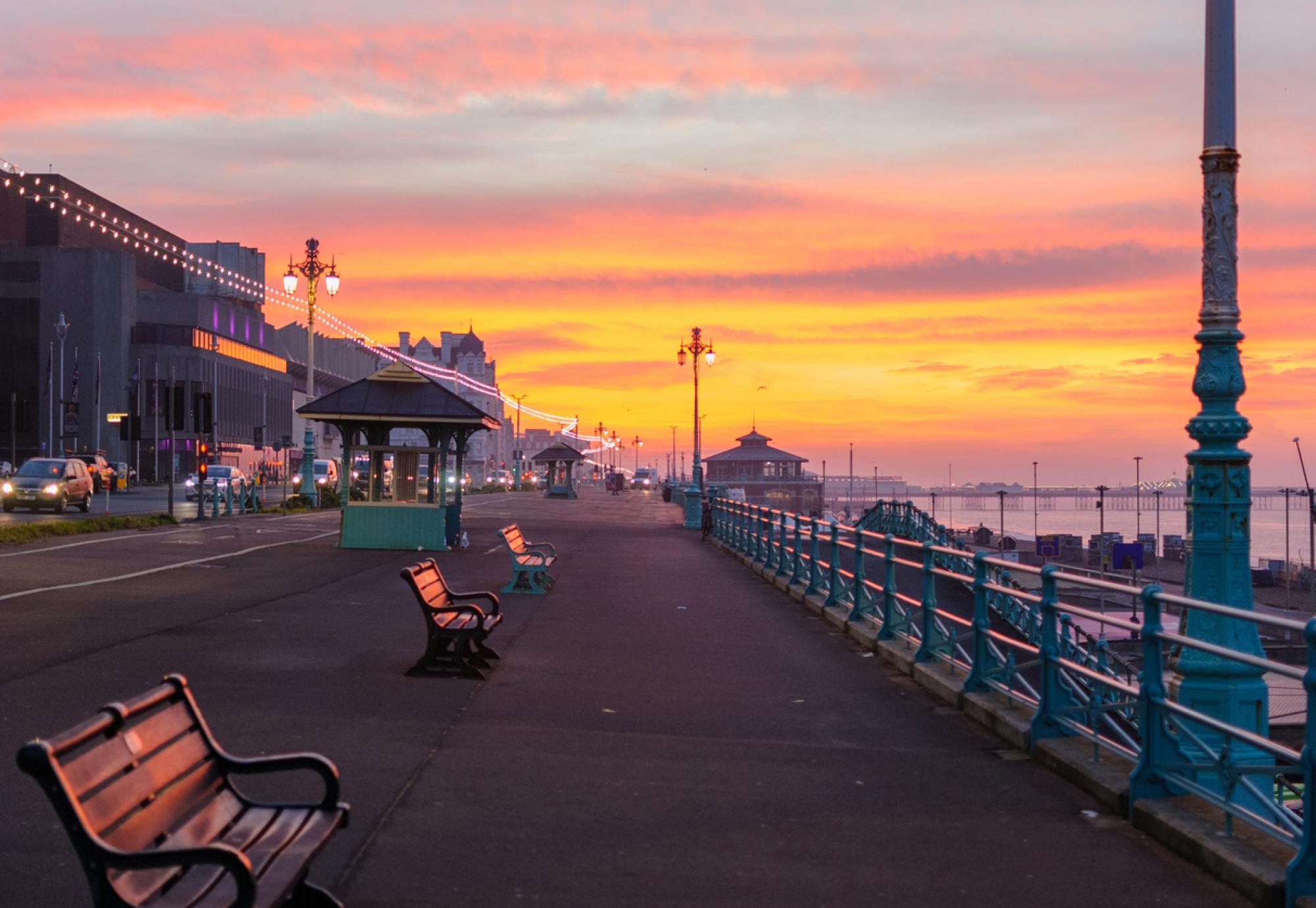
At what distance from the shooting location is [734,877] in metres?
5.95

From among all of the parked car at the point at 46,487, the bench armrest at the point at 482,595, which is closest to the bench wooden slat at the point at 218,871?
the bench armrest at the point at 482,595

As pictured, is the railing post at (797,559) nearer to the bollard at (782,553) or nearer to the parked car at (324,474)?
the bollard at (782,553)

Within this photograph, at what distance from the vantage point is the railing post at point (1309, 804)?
5109 millimetres

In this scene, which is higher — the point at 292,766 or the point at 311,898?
the point at 292,766

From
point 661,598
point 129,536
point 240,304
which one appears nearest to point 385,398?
point 129,536

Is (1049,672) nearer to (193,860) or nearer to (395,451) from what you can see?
(193,860)

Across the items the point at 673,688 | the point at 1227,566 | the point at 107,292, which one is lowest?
the point at 673,688

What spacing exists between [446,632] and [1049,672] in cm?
520

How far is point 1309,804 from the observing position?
16.8 feet

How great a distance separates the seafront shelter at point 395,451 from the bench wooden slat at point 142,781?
2327 cm

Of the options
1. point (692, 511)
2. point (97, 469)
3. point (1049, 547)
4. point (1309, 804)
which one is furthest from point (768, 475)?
point (1309, 804)

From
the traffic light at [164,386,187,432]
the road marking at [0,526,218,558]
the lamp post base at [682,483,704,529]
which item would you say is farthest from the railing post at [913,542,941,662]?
the lamp post base at [682,483,704,529]

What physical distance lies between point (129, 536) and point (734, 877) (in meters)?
27.8

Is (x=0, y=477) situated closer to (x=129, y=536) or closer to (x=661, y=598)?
(x=129, y=536)
